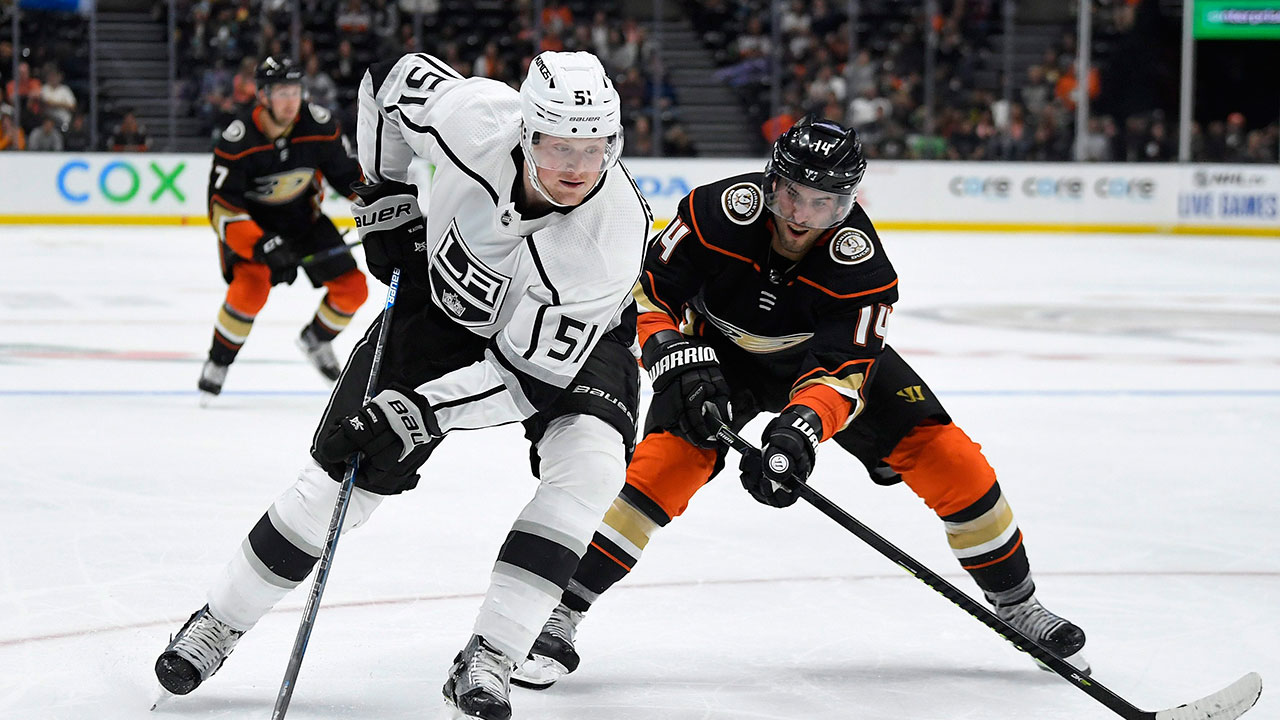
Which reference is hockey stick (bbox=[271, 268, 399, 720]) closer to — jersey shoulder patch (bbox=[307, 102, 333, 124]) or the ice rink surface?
the ice rink surface

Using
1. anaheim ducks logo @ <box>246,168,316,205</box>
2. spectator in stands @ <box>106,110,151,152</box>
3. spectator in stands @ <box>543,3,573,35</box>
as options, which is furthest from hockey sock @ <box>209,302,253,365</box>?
spectator in stands @ <box>543,3,573,35</box>

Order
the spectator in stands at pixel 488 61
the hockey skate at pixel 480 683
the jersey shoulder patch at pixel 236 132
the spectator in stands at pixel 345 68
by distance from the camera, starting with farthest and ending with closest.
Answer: the spectator in stands at pixel 488 61
the spectator in stands at pixel 345 68
the jersey shoulder patch at pixel 236 132
the hockey skate at pixel 480 683

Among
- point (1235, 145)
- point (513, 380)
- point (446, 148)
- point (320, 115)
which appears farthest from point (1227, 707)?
point (1235, 145)

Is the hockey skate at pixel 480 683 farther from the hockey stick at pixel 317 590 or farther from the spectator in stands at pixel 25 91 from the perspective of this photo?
the spectator in stands at pixel 25 91

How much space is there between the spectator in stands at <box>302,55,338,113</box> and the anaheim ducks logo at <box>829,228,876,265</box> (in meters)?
10.4

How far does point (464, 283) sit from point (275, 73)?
2.93m

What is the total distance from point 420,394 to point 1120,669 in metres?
1.37

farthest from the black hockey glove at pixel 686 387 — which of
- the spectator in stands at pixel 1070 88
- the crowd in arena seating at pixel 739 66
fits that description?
the spectator in stands at pixel 1070 88

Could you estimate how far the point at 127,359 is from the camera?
5.84 m

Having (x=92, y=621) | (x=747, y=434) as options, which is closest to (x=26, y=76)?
(x=747, y=434)

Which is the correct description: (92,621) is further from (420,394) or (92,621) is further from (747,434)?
(747,434)

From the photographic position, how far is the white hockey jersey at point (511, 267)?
2.19 metres

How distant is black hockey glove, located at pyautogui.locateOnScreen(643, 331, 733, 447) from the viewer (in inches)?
99.5

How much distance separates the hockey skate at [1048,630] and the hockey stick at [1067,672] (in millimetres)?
142
